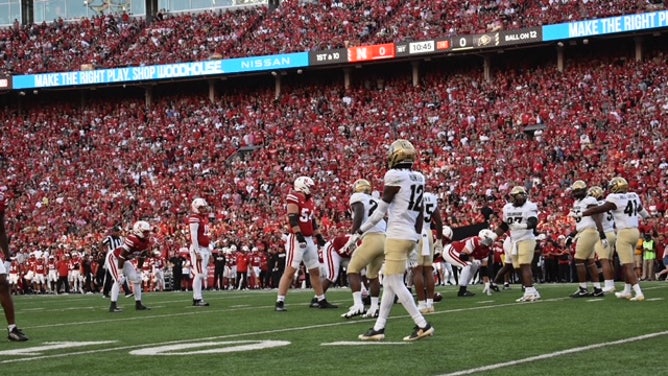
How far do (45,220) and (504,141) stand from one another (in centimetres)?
1786

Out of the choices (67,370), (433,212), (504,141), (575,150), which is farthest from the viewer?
(504,141)

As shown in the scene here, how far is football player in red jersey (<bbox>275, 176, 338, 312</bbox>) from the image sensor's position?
1590 centimetres

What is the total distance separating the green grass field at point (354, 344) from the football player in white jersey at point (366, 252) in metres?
0.39

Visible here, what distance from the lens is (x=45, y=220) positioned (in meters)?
42.7

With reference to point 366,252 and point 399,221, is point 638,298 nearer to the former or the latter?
point 366,252

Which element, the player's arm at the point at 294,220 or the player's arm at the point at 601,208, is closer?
the player's arm at the point at 601,208

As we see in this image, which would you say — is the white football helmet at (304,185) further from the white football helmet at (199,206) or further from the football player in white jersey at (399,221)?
the football player in white jersey at (399,221)

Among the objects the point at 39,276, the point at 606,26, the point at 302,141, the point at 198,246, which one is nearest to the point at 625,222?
the point at 198,246

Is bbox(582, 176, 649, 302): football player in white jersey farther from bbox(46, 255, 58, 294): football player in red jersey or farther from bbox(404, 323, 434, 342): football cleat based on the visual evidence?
bbox(46, 255, 58, 294): football player in red jersey

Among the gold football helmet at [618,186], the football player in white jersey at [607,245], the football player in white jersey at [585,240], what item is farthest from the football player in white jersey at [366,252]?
the football player in white jersey at [607,245]

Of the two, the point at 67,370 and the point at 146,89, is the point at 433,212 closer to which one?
the point at 67,370

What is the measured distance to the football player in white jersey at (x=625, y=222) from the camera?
51.4ft

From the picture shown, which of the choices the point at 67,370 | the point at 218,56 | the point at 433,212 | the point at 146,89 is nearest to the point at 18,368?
the point at 67,370

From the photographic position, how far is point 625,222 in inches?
625
